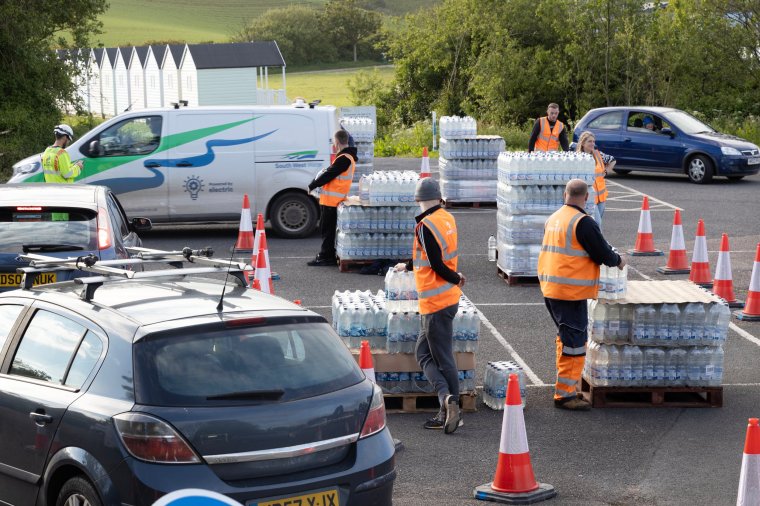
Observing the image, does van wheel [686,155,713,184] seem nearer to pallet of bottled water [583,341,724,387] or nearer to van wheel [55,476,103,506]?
pallet of bottled water [583,341,724,387]

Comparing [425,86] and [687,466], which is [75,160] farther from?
[425,86]

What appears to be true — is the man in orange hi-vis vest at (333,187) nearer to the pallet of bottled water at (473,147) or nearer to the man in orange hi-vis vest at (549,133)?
the man in orange hi-vis vest at (549,133)

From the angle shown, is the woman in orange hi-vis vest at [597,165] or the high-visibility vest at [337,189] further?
the high-visibility vest at [337,189]

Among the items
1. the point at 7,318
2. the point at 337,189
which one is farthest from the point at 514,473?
the point at 337,189

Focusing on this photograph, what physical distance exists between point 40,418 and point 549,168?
31.0ft

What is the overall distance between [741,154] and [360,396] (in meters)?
21.4

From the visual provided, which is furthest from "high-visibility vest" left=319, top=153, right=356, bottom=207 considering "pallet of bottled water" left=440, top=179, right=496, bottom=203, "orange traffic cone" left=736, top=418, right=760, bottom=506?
"orange traffic cone" left=736, top=418, right=760, bottom=506

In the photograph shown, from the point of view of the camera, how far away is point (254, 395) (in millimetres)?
5703

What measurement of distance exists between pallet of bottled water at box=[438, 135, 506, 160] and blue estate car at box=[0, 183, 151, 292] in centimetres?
1203

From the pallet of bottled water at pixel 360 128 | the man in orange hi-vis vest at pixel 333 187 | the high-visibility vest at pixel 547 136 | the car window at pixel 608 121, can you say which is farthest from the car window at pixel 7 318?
the car window at pixel 608 121

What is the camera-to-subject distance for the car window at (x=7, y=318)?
6770mm

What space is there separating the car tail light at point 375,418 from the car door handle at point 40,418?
164 centimetres

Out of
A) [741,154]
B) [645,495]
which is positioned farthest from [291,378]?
[741,154]

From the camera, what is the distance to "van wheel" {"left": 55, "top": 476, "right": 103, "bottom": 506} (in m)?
5.70
